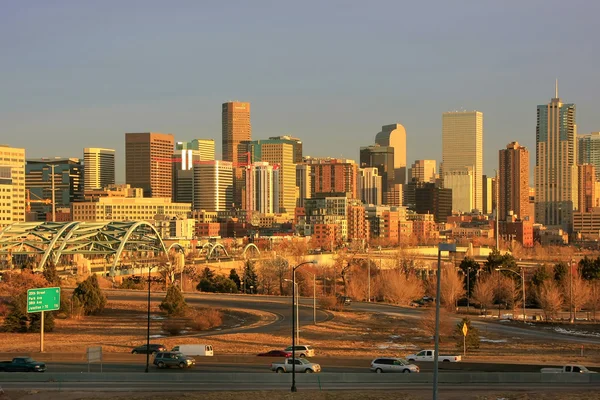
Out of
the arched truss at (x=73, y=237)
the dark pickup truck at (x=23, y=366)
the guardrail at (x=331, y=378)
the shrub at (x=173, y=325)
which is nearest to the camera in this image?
the guardrail at (x=331, y=378)

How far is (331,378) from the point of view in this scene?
1853 inches

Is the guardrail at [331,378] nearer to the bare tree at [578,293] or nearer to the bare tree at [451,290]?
the bare tree at [451,290]

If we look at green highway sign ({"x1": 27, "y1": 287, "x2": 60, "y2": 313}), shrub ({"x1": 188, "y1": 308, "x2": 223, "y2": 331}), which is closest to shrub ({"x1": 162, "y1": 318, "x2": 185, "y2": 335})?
shrub ({"x1": 188, "y1": 308, "x2": 223, "y2": 331})

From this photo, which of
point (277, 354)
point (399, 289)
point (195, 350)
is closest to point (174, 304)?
point (195, 350)

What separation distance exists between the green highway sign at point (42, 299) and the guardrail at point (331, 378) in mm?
15977

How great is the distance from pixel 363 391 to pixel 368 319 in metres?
37.3

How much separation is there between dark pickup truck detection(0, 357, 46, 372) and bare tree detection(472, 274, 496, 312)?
2298 inches

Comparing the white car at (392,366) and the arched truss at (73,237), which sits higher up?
the arched truss at (73,237)

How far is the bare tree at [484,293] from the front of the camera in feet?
326

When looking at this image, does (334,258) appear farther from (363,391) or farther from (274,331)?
(363,391)

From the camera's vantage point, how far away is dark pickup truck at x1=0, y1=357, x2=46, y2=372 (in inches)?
1986

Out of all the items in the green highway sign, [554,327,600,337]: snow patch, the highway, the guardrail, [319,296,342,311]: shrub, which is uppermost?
the green highway sign

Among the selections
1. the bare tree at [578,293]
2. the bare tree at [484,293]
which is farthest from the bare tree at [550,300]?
the bare tree at [484,293]

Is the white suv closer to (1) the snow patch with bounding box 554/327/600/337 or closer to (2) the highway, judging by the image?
(2) the highway
